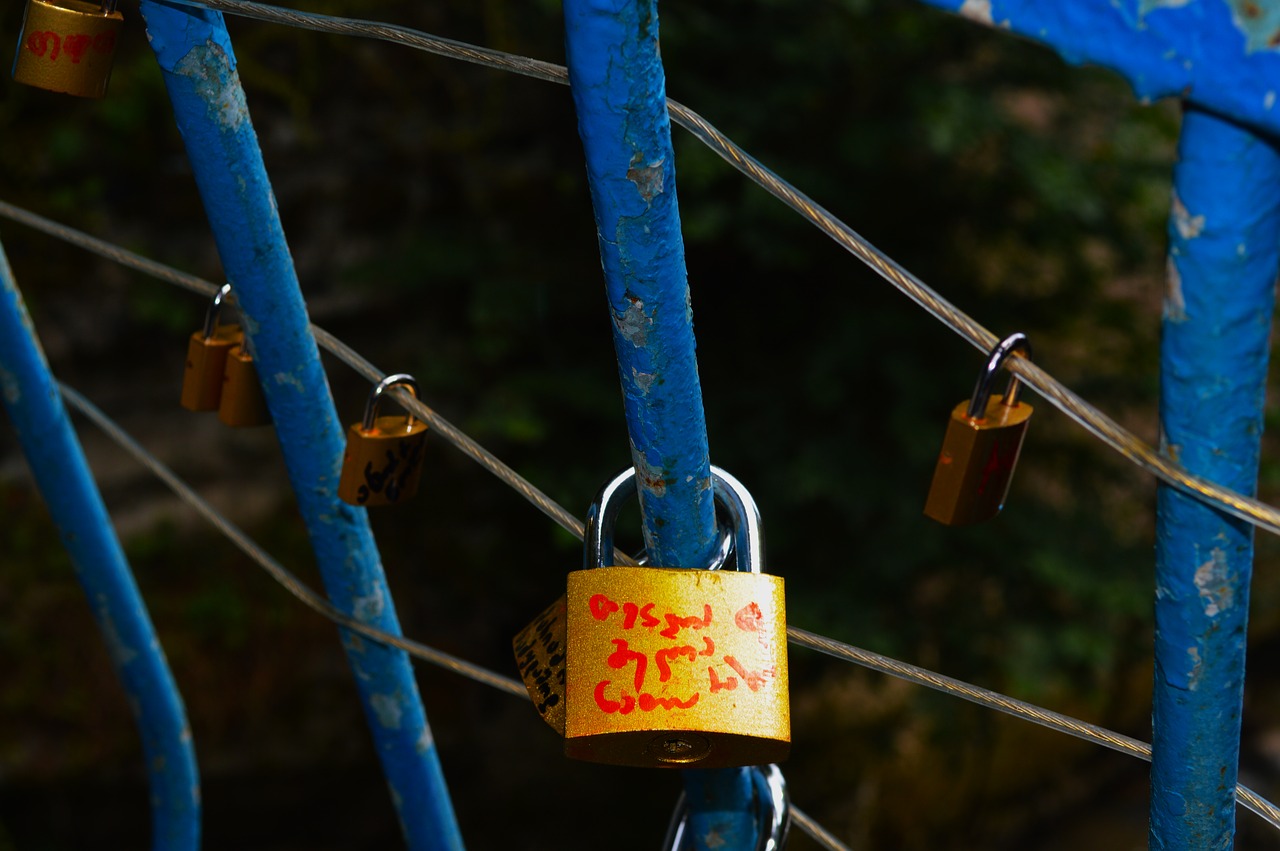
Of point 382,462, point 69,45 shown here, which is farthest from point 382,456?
point 69,45

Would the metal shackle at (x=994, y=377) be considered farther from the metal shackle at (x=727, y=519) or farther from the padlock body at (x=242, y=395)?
the padlock body at (x=242, y=395)

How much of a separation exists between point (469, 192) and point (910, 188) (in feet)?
5.44

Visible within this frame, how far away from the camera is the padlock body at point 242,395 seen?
1121 millimetres

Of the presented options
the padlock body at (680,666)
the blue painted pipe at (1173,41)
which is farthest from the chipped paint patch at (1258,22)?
the padlock body at (680,666)

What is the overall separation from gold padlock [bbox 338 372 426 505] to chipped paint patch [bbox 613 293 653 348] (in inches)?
14.1

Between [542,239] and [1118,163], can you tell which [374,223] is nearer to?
[542,239]

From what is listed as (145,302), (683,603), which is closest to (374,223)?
(145,302)

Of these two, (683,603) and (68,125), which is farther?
(68,125)

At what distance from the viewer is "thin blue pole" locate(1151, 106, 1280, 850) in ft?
1.36

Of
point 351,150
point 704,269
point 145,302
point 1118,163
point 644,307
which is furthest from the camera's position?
point 351,150

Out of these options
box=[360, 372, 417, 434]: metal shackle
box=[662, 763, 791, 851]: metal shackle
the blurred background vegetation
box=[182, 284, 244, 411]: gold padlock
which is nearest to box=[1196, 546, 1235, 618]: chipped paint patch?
box=[662, 763, 791, 851]: metal shackle

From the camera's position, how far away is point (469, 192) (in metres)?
4.09

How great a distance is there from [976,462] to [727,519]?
0.57ft

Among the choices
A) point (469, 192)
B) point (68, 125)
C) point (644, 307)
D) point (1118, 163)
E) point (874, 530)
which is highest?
point (1118, 163)
